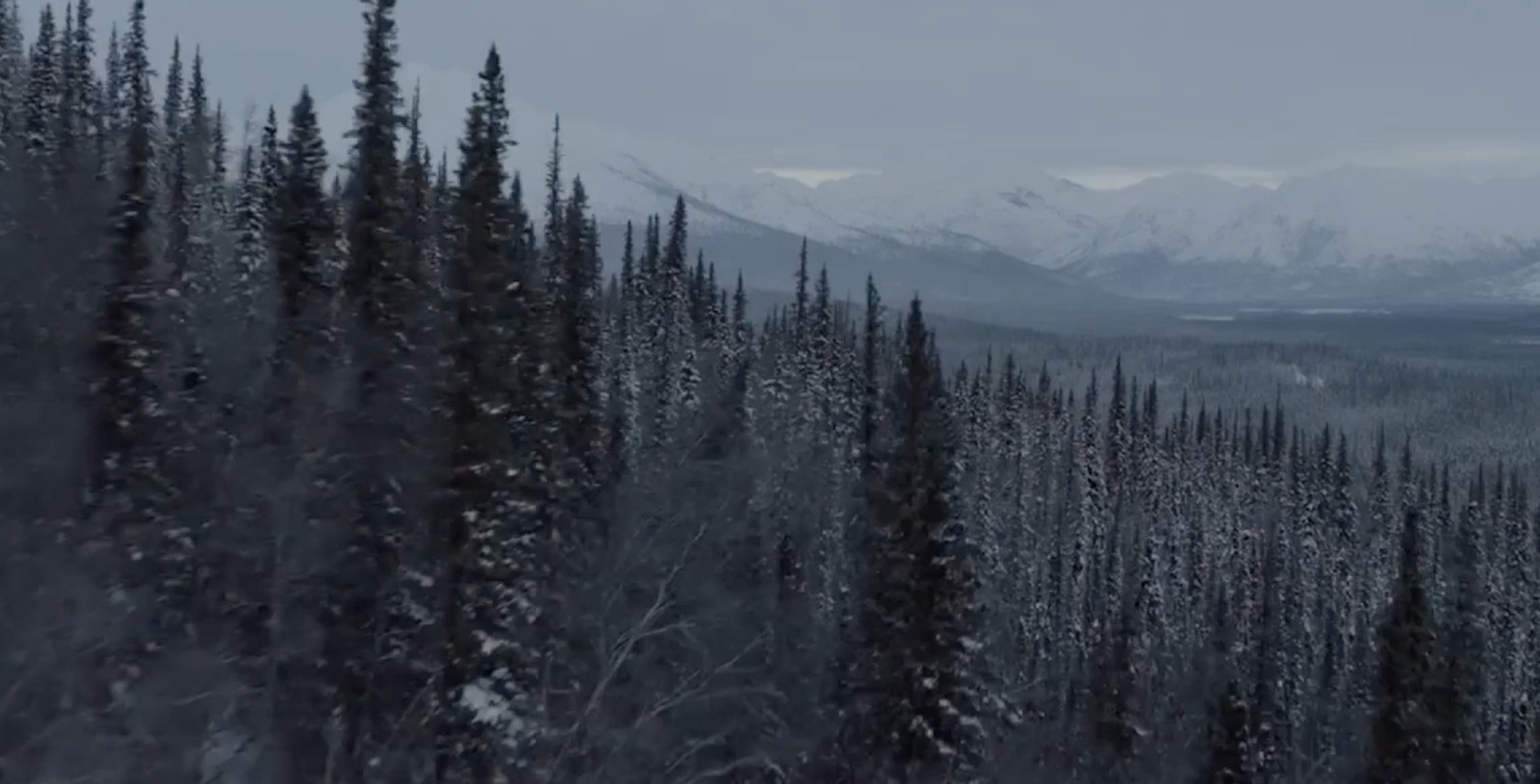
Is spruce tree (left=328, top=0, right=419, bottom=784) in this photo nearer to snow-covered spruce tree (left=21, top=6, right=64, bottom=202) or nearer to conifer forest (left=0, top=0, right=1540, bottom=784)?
conifer forest (left=0, top=0, right=1540, bottom=784)

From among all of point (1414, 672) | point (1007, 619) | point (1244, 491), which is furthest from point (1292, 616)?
point (1414, 672)

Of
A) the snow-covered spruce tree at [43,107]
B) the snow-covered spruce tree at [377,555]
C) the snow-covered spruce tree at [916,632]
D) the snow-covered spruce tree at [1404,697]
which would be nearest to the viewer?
the snow-covered spruce tree at [377,555]

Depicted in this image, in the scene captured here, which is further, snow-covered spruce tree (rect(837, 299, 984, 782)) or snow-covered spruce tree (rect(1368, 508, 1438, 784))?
snow-covered spruce tree (rect(1368, 508, 1438, 784))

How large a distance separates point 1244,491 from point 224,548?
3932 inches

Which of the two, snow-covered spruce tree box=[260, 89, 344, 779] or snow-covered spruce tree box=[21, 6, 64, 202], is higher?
snow-covered spruce tree box=[21, 6, 64, 202]

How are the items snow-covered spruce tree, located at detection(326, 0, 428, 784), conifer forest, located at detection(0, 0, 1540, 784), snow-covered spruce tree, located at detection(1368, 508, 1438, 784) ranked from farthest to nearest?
snow-covered spruce tree, located at detection(1368, 508, 1438, 784)
snow-covered spruce tree, located at detection(326, 0, 428, 784)
conifer forest, located at detection(0, 0, 1540, 784)

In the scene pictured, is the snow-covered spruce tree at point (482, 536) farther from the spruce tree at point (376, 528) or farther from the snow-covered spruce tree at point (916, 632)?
the snow-covered spruce tree at point (916, 632)

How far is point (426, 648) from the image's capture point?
2367 centimetres

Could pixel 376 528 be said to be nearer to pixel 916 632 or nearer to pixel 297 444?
pixel 297 444

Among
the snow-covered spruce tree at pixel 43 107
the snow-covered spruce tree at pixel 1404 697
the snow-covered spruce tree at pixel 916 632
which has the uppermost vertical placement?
the snow-covered spruce tree at pixel 43 107

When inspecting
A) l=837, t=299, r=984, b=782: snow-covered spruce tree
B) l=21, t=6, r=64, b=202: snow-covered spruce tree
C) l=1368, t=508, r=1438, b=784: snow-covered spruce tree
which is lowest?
l=1368, t=508, r=1438, b=784: snow-covered spruce tree

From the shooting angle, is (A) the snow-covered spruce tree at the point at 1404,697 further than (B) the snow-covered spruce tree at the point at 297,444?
Yes

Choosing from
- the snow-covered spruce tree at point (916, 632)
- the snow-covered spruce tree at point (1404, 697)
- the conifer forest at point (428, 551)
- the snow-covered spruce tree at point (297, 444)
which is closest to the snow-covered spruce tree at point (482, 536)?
the conifer forest at point (428, 551)

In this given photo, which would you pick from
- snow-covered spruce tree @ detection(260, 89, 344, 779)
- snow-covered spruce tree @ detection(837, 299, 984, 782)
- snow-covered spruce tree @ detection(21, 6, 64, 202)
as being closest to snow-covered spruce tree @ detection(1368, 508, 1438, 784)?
snow-covered spruce tree @ detection(837, 299, 984, 782)
